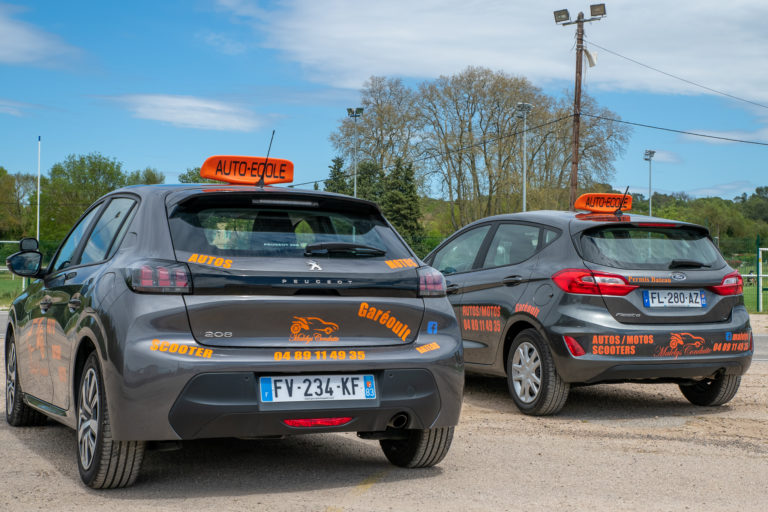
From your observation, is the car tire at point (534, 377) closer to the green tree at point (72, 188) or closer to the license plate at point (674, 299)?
the license plate at point (674, 299)

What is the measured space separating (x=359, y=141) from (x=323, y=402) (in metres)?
61.3

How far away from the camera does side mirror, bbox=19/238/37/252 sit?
6258mm

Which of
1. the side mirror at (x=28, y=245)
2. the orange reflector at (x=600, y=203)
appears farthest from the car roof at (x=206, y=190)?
the orange reflector at (x=600, y=203)

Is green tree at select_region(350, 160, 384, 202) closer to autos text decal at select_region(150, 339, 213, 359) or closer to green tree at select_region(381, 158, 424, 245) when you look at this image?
green tree at select_region(381, 158, 424, 245)

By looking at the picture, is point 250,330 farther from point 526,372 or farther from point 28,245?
point 526,372

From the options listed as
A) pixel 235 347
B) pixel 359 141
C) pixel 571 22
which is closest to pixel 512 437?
pixel 235 347

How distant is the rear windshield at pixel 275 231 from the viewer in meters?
4.78

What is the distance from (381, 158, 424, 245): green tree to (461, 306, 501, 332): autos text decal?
55065mm

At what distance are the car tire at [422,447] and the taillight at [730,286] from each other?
331 centimetres

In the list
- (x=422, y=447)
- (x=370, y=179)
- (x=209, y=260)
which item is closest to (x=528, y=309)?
(x=422, y=447)

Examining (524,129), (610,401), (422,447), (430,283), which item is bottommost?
(610,401)

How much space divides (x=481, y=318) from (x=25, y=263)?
154 inches

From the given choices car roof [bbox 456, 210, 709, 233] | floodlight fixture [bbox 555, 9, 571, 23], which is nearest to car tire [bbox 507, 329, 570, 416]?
car roof [bbox 456, 210, 709, 233]

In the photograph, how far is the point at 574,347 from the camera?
24.1 ft
